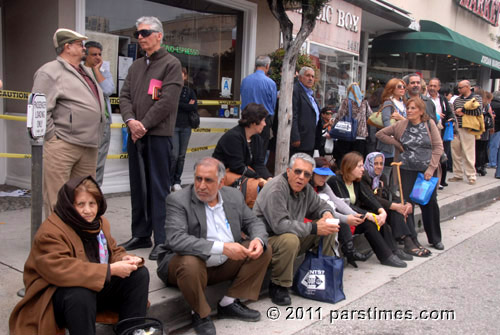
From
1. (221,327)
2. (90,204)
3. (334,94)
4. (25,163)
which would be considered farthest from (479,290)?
(334,94)

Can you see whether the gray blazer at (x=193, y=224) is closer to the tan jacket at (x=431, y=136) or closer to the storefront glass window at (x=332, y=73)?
the tan jacket at (x=431, y=136)

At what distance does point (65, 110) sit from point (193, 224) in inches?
55.1

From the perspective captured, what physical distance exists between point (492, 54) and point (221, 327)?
49.7ft

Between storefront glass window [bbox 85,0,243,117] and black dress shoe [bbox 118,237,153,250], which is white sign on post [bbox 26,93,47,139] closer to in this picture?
black dress shoe [bbox 118,237,153,250]

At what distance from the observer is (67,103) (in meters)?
3.99

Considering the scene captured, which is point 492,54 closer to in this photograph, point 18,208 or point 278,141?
point 278,141

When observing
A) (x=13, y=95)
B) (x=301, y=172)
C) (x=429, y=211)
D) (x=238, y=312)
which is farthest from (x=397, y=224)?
(x=13, y=95)

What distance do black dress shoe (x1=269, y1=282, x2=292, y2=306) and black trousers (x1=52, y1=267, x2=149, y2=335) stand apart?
1.36 m

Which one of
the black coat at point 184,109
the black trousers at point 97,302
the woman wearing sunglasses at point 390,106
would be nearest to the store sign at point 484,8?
the woman wearing sunglasses at point 390,106

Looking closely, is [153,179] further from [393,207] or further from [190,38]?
[190,38]

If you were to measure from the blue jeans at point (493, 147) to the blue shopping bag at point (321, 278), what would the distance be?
29.6ft

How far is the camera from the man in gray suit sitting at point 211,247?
11.3ft

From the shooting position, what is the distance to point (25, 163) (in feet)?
21.5

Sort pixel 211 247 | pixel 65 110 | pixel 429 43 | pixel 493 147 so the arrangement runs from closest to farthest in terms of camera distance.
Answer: pixel 211 247, pixel 65 110, pixel 493 147, pixel 429 43
